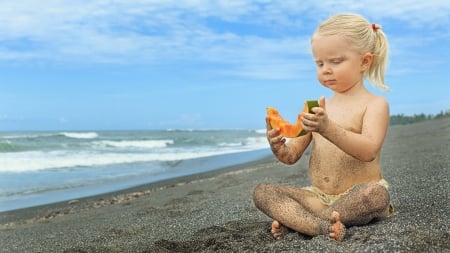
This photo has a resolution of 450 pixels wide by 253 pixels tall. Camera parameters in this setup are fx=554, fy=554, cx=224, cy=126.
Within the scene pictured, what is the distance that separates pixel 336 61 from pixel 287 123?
0.53 m

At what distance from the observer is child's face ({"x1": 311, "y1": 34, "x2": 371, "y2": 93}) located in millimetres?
3357

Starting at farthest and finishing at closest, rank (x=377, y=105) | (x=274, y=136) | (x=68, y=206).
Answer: (x=68, y=206) → (x=377, y=105) → (x=274, y=136)

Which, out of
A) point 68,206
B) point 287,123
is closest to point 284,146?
point 287,123

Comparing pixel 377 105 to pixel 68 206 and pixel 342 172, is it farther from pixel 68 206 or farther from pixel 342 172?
pixel 68 206

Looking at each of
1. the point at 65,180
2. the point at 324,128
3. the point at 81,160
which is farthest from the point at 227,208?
the point at 81,160

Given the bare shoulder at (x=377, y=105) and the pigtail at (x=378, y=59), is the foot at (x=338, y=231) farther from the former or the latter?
the pigtail at (x=378, y=59)

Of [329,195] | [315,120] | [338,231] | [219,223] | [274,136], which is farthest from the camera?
[219,223]

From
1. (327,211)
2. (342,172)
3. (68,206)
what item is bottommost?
(68,206)

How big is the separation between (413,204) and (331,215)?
3.38 feet

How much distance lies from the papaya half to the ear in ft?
2.12

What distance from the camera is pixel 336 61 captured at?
3.42 metres

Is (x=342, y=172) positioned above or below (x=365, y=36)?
below

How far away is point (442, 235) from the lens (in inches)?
117

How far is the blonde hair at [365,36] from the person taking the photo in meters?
3.39
